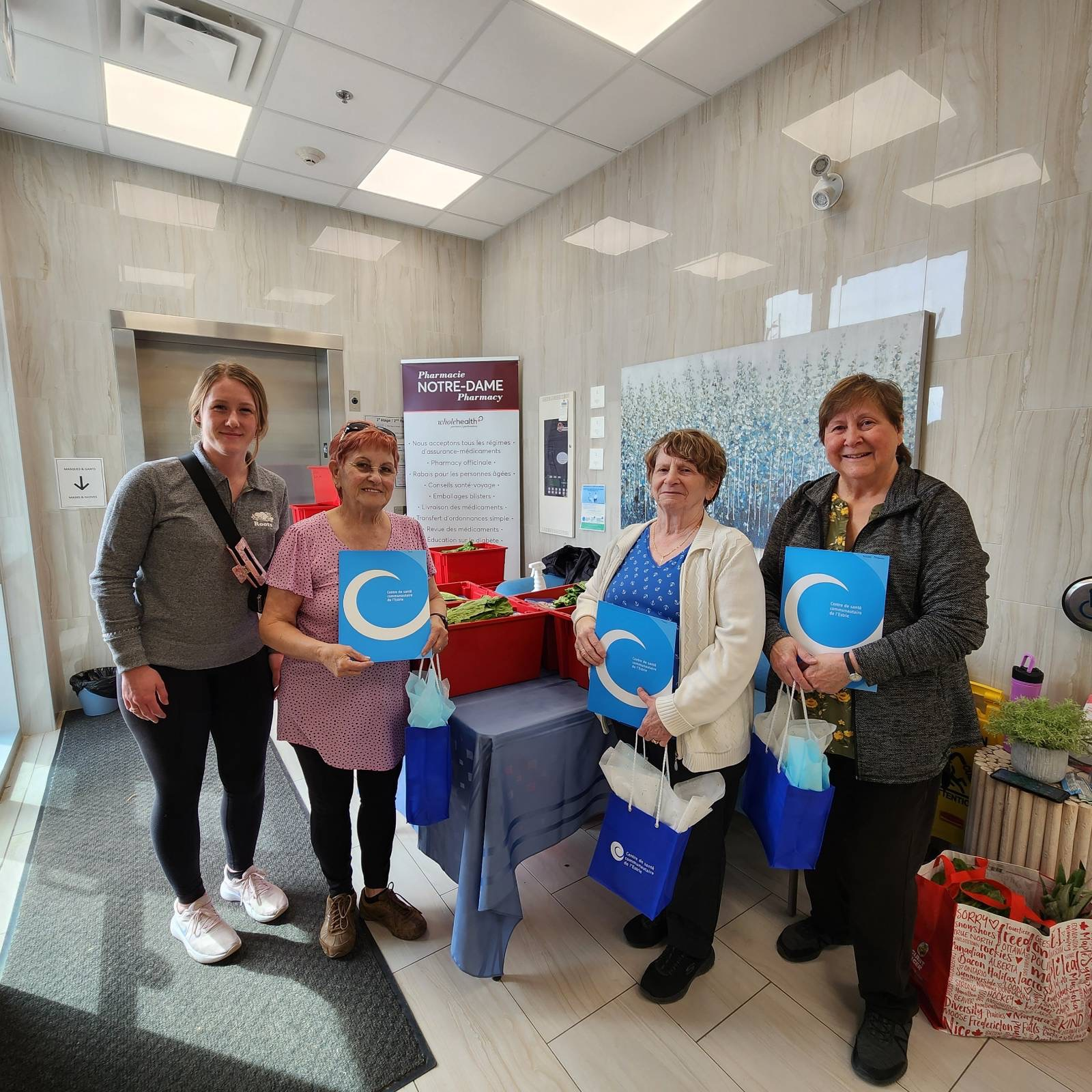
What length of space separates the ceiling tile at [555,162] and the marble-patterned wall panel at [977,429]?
231cm

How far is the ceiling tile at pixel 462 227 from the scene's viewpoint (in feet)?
14.2

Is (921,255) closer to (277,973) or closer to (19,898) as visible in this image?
(277,973)

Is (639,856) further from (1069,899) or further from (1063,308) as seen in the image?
(1063,308)

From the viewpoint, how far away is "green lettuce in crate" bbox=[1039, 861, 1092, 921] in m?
1.55

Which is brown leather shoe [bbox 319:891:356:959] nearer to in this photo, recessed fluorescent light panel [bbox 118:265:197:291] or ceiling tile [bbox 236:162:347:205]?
recessed fluorescent light panel [bbox 118:265:197:291]

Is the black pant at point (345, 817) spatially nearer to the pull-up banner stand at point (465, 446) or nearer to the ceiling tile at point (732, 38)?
the pull-up banner stand at point (465, 446)

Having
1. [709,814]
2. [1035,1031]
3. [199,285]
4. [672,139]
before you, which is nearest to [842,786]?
[709,814]

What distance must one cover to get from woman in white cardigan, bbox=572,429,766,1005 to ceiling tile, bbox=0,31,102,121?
3180mm

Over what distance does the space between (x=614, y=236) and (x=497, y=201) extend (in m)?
1.01

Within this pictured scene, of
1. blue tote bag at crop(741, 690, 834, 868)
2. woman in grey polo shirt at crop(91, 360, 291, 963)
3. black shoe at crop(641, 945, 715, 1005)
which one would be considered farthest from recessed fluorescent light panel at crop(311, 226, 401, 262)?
black shoe at crop(641, 945, 715, 1005)

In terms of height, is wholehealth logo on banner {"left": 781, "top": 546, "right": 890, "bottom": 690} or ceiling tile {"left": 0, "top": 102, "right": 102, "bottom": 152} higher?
ceiling tile {"left": 0, "top": 102, "right": 102, "bottom": 152}

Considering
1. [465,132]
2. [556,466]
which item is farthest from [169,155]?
[556,466]

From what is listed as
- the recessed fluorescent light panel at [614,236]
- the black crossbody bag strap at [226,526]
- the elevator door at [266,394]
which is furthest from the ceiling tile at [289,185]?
the black crossbody bag strap at [226,526]

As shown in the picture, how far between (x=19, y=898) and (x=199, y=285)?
3.33m
